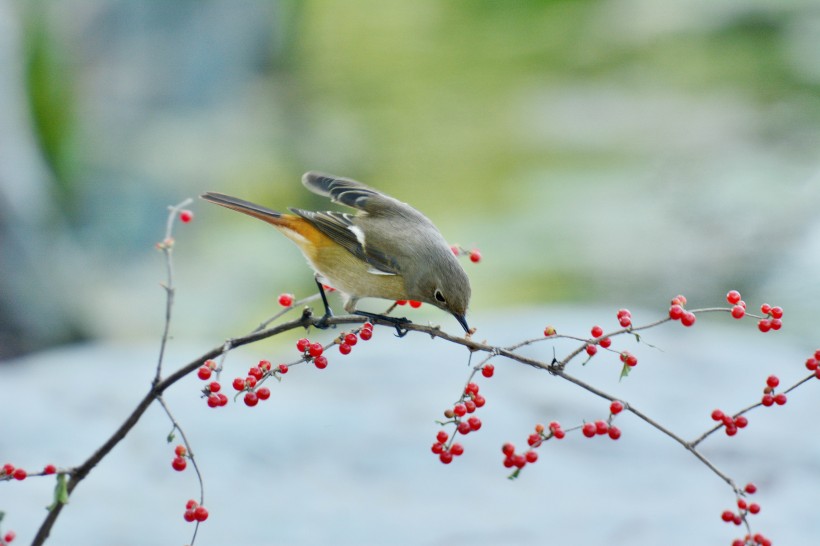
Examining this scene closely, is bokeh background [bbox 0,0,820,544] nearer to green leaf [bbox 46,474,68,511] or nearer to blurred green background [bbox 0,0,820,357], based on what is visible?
blurred green background [bbox 0,0,820,357]

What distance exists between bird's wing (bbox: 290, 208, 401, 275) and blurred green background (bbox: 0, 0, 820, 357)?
189 centimetres

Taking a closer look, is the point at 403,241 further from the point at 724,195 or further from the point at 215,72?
the point at 215,72

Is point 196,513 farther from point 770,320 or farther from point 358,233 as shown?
point 770,320

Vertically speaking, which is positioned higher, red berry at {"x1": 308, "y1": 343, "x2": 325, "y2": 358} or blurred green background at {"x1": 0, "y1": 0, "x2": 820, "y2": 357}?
blurred green background at {"x1": 0, "y1": 0, "x2": 820, "y2": 357}

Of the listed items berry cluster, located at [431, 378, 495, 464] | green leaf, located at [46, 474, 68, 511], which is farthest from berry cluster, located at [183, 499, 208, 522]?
berry cluster, located at [431, 378, 495, 464]

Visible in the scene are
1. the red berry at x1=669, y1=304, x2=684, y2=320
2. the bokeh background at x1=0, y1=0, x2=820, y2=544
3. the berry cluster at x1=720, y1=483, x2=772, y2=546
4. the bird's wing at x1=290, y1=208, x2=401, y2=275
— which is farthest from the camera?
the bokeh background at x1=0, y1=0, x2=820, y2=544

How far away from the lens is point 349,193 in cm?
216

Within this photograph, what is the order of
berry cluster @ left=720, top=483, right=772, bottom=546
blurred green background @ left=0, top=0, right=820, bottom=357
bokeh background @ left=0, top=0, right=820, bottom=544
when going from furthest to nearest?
blurred green background @ left=0, top=0, right=820, bottom=357 < bokeh background @ left=0, top=0, right=820, bottom=544 < berry cluster @ left=720, top=483, right=772, bottom=546

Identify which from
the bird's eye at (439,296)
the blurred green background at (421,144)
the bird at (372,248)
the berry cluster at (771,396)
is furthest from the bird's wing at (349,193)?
the blurred green background at (421,144)

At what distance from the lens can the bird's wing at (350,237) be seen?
2.08 m

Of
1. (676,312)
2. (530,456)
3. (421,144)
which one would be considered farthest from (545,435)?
(421,144)

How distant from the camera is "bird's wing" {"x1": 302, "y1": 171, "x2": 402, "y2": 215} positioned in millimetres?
2152

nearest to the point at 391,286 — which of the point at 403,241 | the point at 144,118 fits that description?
Answer: the point at 403,241

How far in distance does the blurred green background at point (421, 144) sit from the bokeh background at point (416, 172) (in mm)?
16
